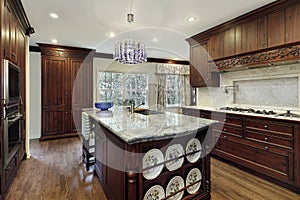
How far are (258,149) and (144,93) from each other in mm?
4455

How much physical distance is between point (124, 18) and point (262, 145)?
299 cm

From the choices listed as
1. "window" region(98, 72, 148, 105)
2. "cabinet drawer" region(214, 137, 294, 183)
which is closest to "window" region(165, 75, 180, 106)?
A: "window" region(98, 72, 148, 105)

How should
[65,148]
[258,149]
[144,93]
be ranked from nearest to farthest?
[258,149] → [65,148] → [144,93]

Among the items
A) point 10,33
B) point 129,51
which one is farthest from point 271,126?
point 10,33

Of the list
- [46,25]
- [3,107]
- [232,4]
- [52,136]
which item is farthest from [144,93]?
[3,107]

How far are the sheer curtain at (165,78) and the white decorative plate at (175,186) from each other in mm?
4893

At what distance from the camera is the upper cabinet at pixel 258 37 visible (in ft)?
7.98

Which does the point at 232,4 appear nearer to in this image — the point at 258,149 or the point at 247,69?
the point at 247,69

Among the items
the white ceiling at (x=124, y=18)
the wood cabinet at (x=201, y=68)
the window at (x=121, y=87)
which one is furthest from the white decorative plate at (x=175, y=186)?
the window at (x=121, y=87)

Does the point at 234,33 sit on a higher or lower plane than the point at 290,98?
higher

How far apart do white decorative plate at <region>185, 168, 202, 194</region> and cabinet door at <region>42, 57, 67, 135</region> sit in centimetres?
417

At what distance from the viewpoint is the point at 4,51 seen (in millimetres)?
2061

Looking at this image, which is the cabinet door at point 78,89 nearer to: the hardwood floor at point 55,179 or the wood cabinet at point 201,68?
the hardwood floor at point 55,179

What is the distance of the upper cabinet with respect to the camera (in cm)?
243
